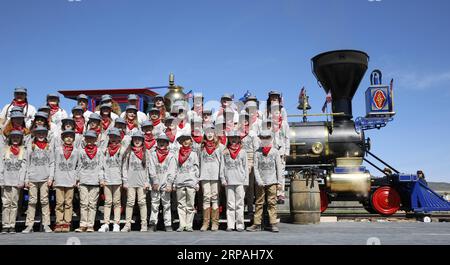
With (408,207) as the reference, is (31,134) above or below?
above

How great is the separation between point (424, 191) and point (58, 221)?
7.53 meters

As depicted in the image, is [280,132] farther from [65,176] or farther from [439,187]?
[439,187]

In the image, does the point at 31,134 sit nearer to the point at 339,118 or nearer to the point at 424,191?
the point at 339,118

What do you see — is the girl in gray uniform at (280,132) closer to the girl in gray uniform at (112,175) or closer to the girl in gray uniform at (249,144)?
the girl in gray uniform at (249,144)

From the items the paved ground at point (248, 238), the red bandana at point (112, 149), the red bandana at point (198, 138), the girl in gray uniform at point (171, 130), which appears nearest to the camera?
the paved ground at point (248, 238)

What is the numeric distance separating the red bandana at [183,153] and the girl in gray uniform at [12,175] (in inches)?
92.4

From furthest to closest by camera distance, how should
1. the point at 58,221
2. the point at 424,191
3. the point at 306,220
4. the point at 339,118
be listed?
the point at 339,118, the point at 424,191, the point at 306,220, the point at 58,221

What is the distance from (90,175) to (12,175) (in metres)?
1.16

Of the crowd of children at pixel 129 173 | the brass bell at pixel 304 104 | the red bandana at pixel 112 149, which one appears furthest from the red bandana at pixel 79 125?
the brass bell at pixel 304 104

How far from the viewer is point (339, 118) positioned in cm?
962

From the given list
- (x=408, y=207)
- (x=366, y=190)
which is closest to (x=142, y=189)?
(x=366, y=190)

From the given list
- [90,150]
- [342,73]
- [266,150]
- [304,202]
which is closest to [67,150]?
[90,150]

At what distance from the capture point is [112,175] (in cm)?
603

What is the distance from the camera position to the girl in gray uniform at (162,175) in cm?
605
